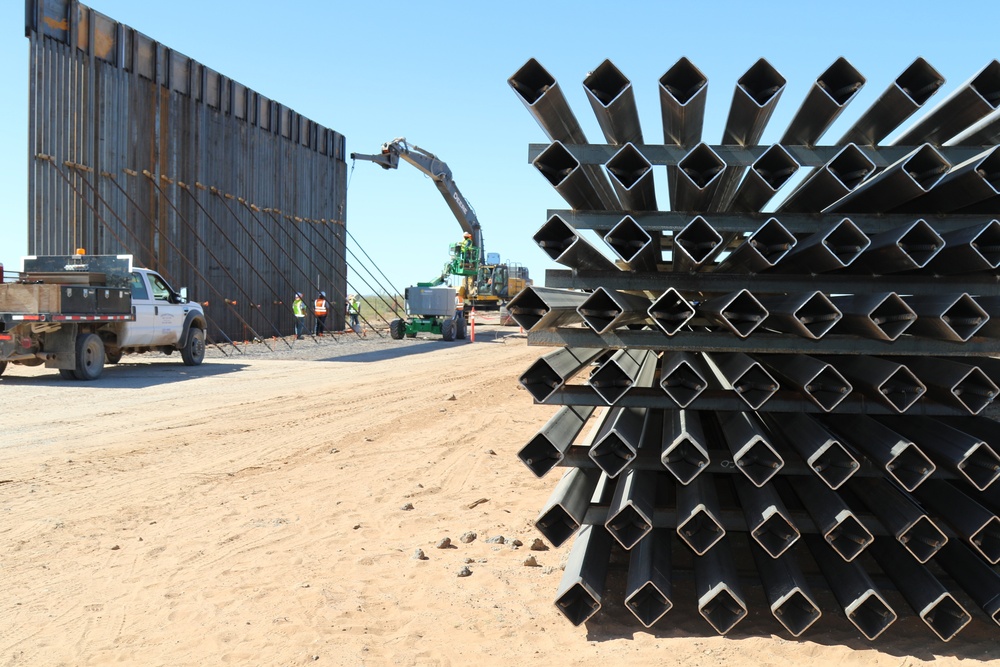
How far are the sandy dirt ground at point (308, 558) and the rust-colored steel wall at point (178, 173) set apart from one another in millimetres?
13735

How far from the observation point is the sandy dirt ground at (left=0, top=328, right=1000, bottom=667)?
4395 millimetres

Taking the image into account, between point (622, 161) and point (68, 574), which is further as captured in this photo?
point (68, 574)

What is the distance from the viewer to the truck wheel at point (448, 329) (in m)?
31.4

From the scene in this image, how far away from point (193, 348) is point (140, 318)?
2.06 metres

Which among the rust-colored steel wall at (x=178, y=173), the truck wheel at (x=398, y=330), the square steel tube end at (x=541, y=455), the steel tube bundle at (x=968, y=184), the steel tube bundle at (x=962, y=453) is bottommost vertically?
the truck wheel at (x=398, y=330)

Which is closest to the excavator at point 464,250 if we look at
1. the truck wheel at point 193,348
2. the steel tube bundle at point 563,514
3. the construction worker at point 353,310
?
the construction worker at point 353,310

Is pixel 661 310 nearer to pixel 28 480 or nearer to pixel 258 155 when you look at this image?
pixel 28 480

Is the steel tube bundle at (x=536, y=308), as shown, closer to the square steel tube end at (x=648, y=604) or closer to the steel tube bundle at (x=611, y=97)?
the steel tube bundle at (x=611, y=97)

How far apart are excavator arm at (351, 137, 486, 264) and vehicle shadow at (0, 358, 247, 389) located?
1383 centimetres

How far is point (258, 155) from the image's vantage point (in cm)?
3281

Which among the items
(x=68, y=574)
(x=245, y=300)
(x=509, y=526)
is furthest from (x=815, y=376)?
(x=245, y=300)

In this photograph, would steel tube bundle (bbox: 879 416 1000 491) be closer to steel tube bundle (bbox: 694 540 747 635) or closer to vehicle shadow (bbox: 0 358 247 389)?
steel tube bundle (bbox: 694 540 747 635)

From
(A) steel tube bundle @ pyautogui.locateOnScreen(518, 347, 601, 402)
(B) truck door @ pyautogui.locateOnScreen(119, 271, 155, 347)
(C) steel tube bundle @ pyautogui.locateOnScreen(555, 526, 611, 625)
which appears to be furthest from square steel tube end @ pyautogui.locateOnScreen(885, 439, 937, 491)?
(B) truck door @ pyautogui.locateOnScreen(119, 271, 155, 347)

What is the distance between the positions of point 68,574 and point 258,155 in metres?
29.1
